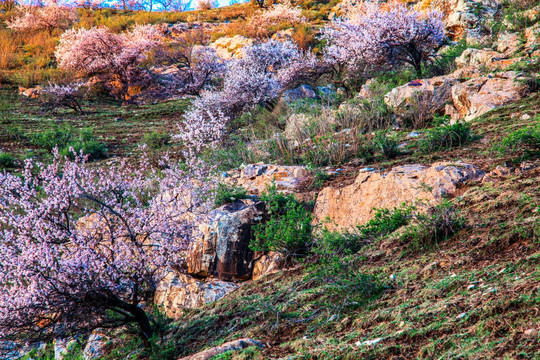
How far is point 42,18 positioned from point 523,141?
32.2m

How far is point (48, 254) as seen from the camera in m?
3.62

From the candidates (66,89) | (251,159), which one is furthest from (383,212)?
(66,89)

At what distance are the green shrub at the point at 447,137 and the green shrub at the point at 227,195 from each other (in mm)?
2985

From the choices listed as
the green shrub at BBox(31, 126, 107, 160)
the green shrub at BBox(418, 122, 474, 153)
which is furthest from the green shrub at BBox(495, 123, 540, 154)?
the green shrub at BBox(31, 126, 107, 160)

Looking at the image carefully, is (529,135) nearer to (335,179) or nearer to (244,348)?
(335,179)

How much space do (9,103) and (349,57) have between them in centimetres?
1464

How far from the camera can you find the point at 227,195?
6.01 m

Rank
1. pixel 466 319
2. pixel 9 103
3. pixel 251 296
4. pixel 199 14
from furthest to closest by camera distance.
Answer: pixel 199 14 < pixel 9 103 < pixel 251 296 < pixel 466 319

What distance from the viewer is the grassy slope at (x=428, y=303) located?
6.63ft

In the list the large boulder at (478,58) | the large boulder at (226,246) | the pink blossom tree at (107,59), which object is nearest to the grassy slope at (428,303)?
the large boulder at (226,246)

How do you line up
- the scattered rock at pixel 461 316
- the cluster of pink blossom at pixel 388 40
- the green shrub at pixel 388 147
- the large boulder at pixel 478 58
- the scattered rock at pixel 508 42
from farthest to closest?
the cluster of pink blossom at pixel 388 40 < the scattered rock at pixel 508 42 < the large boulder at pixel 478 58 < the green shrub at pixel 388 147 < the scattered rock at pixel 461 316

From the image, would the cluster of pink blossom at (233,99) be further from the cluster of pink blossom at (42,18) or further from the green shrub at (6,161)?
the cluster of pink blossom at (42,18)

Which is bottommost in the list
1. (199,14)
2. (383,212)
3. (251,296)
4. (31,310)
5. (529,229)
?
(251,296)

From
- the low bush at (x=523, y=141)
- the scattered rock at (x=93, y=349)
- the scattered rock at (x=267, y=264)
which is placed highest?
the low bush at (x=523, y=141)
